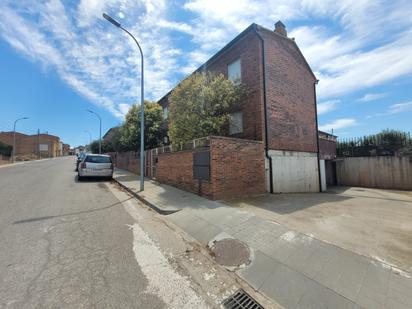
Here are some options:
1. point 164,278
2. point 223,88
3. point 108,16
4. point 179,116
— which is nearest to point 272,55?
point 223,88

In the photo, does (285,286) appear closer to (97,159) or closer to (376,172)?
(97,159)

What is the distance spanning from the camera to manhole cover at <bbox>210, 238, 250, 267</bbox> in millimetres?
3665

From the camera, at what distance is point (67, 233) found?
452 centimetres

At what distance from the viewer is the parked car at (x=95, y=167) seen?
12.6 meters

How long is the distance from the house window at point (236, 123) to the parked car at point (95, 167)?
8.12 metres

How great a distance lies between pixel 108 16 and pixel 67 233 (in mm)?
8482

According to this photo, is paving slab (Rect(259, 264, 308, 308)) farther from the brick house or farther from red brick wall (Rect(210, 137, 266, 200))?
the brick house

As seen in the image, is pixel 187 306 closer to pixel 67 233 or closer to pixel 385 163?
pixel 67 233

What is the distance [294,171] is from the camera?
11.6 m

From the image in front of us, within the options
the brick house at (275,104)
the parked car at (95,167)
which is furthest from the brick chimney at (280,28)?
the parked car at (95,167)

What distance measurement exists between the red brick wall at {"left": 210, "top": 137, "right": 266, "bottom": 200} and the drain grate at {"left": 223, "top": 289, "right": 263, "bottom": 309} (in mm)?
4756

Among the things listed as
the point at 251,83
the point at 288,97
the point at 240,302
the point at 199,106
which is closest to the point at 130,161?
the point at 199,106

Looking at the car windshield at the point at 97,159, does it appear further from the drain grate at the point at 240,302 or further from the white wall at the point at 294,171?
the drain grate at the point at 240,302

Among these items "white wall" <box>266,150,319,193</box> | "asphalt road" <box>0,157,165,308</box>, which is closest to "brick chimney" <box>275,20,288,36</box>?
"white wall" <box>266,150,319,193</box>
